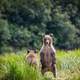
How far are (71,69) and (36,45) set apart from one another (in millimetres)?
20087

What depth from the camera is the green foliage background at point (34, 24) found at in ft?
92.5

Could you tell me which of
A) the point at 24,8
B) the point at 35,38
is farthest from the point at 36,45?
the point at 24,8

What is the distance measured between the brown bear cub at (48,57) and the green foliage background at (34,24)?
1998 centimetres

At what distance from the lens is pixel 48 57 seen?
7.36m

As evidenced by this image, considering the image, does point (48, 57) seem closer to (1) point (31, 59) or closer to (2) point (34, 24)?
(1) point (31, 59)

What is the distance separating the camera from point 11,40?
28016 millimetres

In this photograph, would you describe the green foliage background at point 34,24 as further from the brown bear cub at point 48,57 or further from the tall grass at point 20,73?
the tall grass at point 20,73

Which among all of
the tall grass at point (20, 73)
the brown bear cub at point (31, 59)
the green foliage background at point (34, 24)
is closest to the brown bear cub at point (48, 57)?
the brown bear cub at point (31, 59)

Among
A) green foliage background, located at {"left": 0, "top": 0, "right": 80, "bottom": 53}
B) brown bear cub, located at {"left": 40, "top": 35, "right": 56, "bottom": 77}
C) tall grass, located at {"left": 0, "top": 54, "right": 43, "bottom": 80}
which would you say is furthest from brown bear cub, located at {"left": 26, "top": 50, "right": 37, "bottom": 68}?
green foliage background, located at {"left": 0, "top": 0, "right": 80, "bottom": 53}

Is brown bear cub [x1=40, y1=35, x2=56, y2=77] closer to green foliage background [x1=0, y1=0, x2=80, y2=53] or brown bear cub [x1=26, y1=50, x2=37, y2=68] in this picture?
brown bear cub [x1=26, y1=50, x2=37, y2=68]

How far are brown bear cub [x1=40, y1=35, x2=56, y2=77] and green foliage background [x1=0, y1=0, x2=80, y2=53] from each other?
20.0 meters

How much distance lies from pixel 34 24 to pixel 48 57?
23.4m

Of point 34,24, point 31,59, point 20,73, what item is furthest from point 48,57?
point 34,24

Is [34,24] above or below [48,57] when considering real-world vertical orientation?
below
